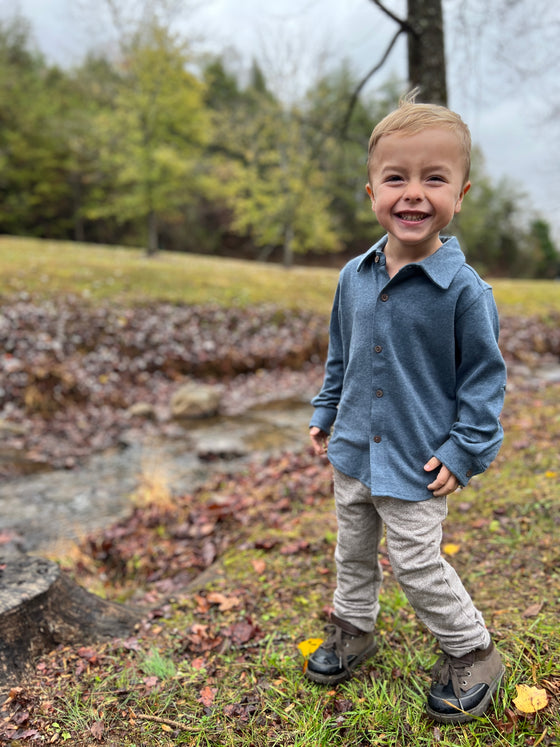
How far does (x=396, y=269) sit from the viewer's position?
5.96ft

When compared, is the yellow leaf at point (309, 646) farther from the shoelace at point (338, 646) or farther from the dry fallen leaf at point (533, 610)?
the dry fallen leaf at point (533, 610)

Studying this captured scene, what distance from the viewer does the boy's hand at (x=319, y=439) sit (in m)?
2.11

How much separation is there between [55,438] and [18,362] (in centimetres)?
160

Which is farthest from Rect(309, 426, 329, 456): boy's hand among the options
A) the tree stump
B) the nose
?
the tree stump

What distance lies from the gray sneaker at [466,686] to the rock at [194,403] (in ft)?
19.7

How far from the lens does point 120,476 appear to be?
225 inches

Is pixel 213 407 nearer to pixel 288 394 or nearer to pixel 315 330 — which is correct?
pixel 288 394

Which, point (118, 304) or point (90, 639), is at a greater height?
point (118, 304)

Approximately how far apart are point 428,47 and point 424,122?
401 centimetres

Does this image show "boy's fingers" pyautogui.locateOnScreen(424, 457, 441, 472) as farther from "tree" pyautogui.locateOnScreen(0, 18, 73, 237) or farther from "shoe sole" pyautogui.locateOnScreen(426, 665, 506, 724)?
"tree" pyautogui.locateOnScreen(0, 18, 73, 237)

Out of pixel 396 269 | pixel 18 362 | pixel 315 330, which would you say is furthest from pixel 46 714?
pixel 315 330

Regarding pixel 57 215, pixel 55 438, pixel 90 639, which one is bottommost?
pixel 55 438

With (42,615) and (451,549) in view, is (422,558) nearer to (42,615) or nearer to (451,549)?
(451,549)

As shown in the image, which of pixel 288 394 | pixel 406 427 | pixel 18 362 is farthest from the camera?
pixel 288 394
